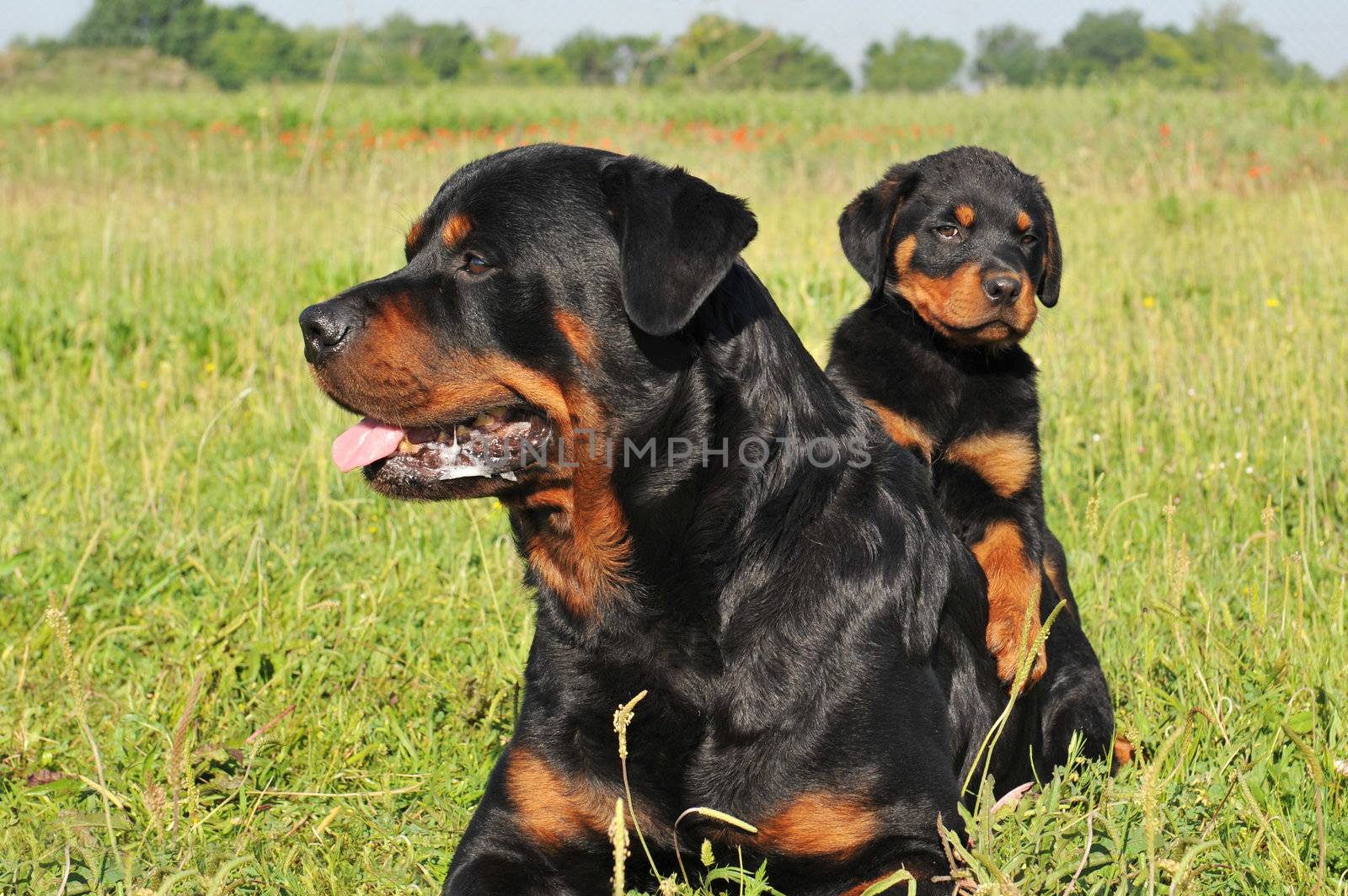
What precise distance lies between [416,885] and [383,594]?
4.77 feet

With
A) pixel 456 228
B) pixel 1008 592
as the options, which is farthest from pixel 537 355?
pixel 1008 592

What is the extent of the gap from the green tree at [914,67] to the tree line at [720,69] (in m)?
0.03

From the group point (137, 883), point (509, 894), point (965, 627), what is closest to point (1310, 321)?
point (965, 627)

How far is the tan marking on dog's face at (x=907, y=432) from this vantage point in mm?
3621

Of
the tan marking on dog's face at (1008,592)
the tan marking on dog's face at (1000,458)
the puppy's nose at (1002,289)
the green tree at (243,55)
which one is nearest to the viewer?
the tan marking on dog's face at (1008,592)

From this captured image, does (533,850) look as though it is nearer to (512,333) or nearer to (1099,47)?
(512,333)

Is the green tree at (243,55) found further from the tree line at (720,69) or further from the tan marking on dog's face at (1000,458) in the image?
the tan marking on dog's face at (1000,458)

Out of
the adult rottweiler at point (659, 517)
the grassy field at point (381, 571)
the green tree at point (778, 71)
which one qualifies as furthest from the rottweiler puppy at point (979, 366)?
the green tree at point (778, 71)

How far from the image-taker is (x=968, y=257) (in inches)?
156

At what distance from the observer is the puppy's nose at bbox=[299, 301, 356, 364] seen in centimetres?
252

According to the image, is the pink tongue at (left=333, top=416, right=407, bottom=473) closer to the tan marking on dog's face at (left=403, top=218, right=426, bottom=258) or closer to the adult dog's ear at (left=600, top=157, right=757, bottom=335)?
the tan marking on dog's face at (left=403, top=218, right=426, bottom=258)

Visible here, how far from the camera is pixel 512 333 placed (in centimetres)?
252

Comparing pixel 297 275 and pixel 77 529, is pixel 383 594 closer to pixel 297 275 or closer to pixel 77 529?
pixel 77 529

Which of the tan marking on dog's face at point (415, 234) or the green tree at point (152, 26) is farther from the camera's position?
the green tree at point (152, 26)
